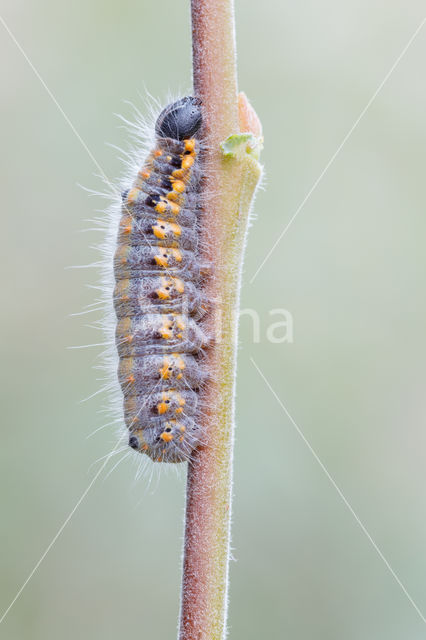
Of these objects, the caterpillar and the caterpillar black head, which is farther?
the caterpillar

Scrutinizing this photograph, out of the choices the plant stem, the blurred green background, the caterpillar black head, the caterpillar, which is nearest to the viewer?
the plant stem

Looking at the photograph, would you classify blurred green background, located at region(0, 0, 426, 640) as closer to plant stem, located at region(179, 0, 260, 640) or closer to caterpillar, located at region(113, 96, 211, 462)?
caterpillar, located at region(113, 96, 211, 462)

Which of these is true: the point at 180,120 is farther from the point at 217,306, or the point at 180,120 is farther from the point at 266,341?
the point at 266,341

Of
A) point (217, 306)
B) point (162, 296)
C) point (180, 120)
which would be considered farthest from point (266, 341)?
point (217, 306)

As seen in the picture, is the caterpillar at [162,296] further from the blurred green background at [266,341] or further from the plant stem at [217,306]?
the blurred green background at [266,341]

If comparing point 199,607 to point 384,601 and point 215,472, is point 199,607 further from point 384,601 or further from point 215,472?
point 384,601

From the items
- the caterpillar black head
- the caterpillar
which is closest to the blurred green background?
the caterpillar

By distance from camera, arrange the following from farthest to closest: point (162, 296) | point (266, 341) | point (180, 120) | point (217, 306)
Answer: point (266, 341), point (162, 296), point (180, 120), point (217, 306)

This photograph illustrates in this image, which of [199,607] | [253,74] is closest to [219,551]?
[199,607]
